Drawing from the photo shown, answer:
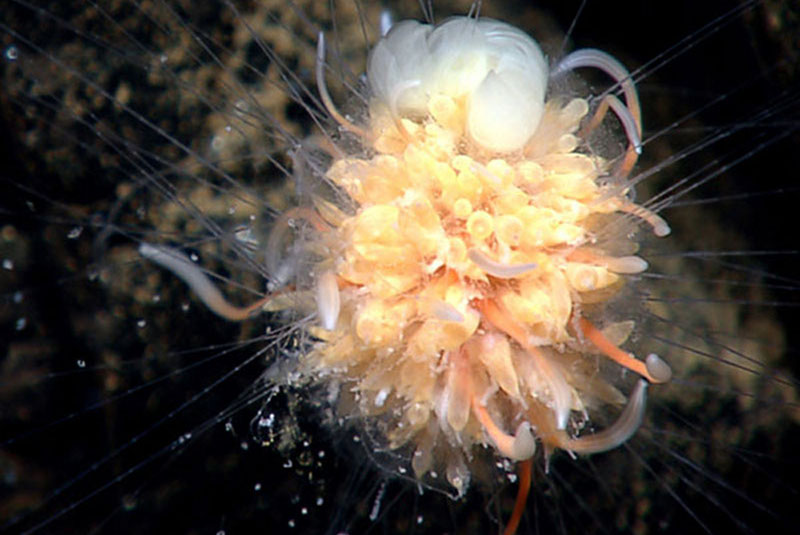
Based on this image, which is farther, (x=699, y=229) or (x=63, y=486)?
(x=699, y=229)

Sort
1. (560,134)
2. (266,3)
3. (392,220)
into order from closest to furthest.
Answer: (392,220), (560,134), (266,3)

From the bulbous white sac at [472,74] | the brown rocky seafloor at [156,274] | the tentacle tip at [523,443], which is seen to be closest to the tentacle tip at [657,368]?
the tentacle tip at [523,443]

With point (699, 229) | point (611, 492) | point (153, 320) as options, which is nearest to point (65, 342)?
point (153, 320)

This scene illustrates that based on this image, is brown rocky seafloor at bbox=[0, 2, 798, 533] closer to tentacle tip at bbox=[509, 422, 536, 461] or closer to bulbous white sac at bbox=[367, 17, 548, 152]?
bulbous white sac at bbox=[367, 17, 548, 152]

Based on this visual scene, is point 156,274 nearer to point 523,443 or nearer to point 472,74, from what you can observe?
point 472,74

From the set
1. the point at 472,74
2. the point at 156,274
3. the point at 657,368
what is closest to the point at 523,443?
the point at 657,368

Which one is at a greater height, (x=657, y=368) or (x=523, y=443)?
(x=657, y=368)

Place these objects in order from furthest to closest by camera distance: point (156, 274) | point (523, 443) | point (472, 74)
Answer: point (156, 274)
point (472, 74)
point (523, 443)

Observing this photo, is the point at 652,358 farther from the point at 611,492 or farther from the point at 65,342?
the point at 65,342
